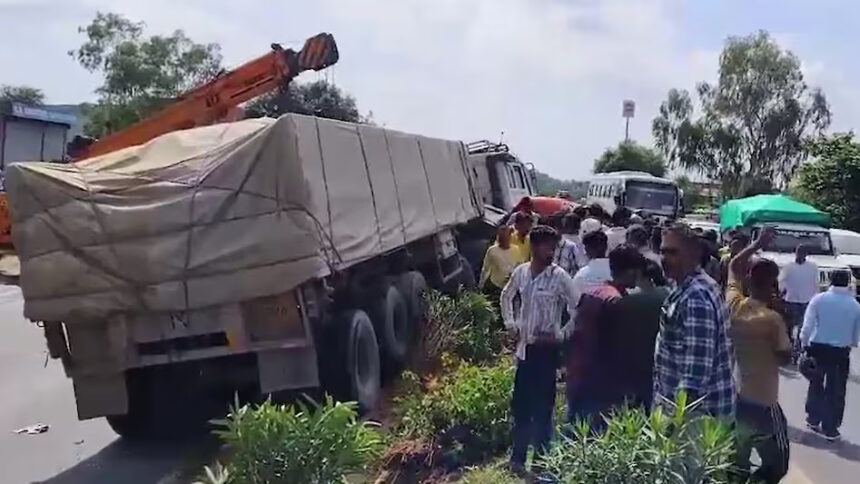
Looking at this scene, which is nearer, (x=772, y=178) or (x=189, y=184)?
(x=189, y=184)

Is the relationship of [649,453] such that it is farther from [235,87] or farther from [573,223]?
[235,87]

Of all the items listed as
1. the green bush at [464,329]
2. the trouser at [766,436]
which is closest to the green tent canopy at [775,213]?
the green bush at [464,329]

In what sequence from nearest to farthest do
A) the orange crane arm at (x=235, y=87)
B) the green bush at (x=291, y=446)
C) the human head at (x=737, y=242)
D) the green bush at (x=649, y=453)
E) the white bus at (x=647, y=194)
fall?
the green bush at (x=649, y=453), the green bush at (x=291, y=446), the human head at (x=737, y=242), the orange crane arm at (x=235, y=87), the white bus at (x=647, y=194)

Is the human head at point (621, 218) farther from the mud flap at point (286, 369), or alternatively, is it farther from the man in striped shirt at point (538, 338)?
the man in striped shirt at point (538, 338)

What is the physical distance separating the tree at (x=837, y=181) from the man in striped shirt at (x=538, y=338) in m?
32.4

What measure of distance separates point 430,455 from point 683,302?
8.90 ft

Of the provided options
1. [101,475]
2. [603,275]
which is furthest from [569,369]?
[101,475]

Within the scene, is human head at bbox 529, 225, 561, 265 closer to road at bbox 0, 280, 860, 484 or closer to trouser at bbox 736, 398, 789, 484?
→ trouser at bbox 736, 398, 789, 484

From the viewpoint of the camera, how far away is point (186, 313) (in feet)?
29.4

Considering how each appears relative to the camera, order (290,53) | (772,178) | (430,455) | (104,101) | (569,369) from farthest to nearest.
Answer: (772,178) < (104,101) < (290,53) < (430,455) < (569,369)

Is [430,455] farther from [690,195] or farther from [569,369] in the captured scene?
[690,195]

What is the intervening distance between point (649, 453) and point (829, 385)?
6648 millimetres

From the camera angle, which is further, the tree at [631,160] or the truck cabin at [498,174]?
the tree at [631,160]

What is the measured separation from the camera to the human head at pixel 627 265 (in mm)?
6801
